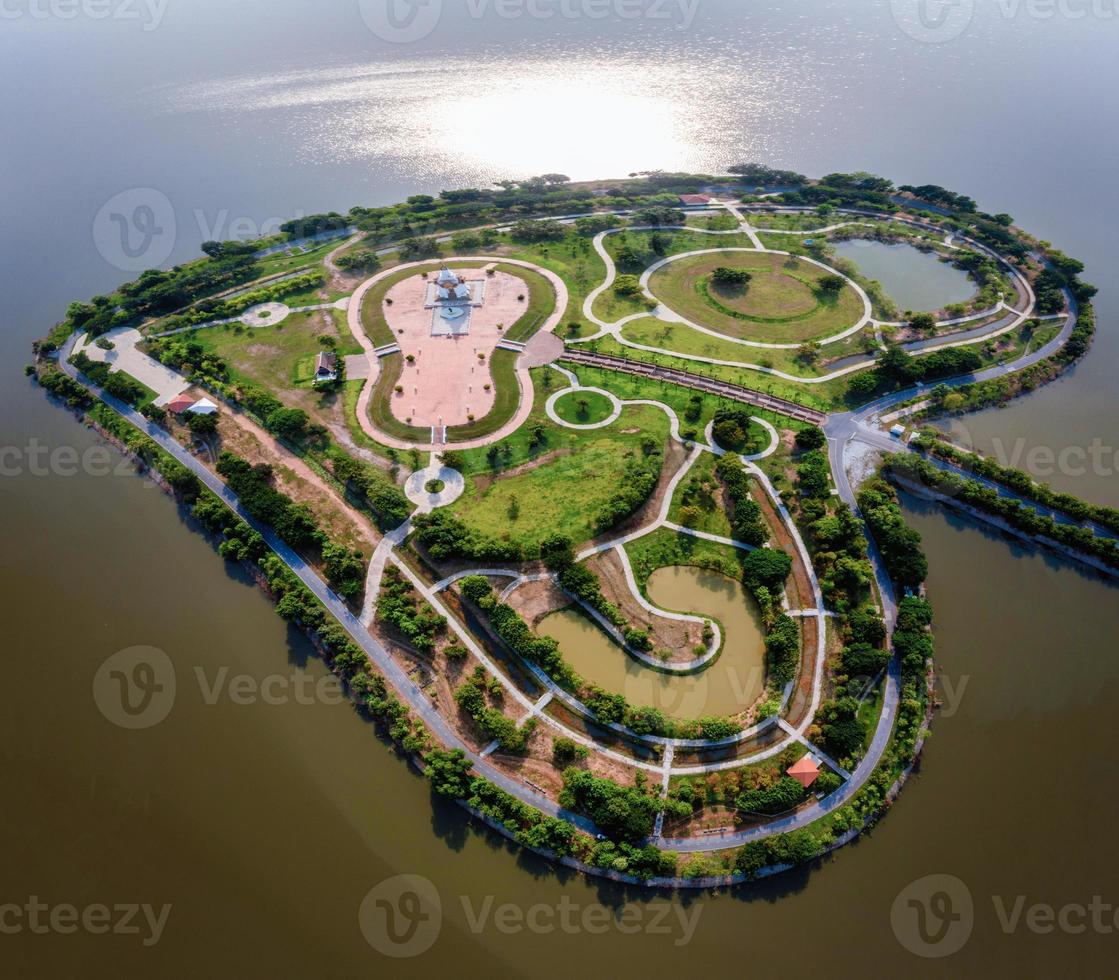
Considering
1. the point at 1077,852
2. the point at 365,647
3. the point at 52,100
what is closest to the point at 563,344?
the point at 365,647

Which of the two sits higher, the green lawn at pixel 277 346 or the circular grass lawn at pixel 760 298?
the circular grass lawn at pixel 760 298

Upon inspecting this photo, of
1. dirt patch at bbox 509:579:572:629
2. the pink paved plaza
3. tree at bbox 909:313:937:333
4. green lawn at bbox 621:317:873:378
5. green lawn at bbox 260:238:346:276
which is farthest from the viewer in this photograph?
green lawn at bbox 260:238:346:276

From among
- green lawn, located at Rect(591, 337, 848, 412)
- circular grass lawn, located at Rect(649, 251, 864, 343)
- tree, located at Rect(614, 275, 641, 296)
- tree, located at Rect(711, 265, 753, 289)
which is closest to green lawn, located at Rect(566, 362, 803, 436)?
green lawn, located at Rect(591, 337, 848, 412)

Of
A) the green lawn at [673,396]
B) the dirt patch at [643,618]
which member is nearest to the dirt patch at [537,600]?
the dirt patch at [643,618]

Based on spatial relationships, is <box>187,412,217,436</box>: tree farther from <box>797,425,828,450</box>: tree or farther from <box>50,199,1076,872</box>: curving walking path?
<box>797,425,828,450</box>: tree

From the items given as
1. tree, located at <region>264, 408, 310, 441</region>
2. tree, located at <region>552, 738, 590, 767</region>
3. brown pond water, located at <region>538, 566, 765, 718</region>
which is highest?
tree, located at <region>264, 408, 310, 441</region>

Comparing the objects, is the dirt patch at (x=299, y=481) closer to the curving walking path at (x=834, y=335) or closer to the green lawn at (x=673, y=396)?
the green lawn at (x=673, y=396)
